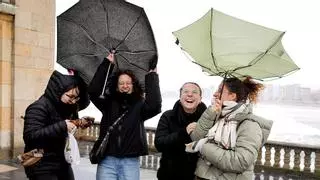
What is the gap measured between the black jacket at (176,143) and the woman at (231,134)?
0.30 metres

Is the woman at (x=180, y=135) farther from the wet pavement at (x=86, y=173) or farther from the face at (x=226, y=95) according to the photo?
the wet pavement at (x=86, y=173)

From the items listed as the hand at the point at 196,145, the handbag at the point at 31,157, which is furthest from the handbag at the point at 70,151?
the hand at the point at 196,145

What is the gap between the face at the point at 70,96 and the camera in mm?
3773

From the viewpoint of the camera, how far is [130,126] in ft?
13.7

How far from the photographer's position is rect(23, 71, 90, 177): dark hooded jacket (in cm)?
356

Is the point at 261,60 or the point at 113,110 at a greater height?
the point at 261,60

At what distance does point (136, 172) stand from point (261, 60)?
1.84m

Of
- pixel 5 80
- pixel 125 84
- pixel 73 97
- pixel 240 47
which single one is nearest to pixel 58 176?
pixel 73 97

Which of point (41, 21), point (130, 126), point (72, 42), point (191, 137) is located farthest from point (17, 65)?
point (191, 137)

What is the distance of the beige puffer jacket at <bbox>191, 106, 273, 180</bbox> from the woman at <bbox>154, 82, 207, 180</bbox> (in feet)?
1.11

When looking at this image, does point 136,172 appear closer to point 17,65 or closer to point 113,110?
point 113,110

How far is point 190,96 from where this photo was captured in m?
3.87

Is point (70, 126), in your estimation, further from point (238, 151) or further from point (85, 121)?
point (238, 151)

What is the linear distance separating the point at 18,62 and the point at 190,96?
6670 mm
